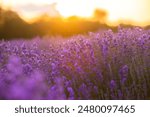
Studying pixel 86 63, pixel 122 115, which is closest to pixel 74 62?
pixel 86 63

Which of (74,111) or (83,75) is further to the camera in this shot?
(83,75)

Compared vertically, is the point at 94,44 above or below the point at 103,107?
above

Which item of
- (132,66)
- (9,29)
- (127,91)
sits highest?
(9,29)

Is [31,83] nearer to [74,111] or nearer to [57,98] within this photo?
[57,98]

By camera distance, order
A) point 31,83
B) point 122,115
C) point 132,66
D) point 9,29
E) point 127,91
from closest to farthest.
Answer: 1. point 31,83
2. point 122,115
3. point 127,91
4. point 132,66
5. point 9,29

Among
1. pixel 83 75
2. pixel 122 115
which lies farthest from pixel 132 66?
pixel 122 115

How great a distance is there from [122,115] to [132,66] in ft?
2.62

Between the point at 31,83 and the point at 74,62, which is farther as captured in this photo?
the point at 74,62

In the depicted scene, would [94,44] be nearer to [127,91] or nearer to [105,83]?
[105,83]

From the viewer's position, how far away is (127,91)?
290cm

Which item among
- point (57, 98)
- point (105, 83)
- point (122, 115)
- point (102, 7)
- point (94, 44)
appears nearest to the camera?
point (57, 98)

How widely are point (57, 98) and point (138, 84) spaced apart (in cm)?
Answer: 110

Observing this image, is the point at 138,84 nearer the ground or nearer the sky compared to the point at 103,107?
nearer the sky

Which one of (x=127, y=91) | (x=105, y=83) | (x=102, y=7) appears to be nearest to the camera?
(x=127, y=91)
